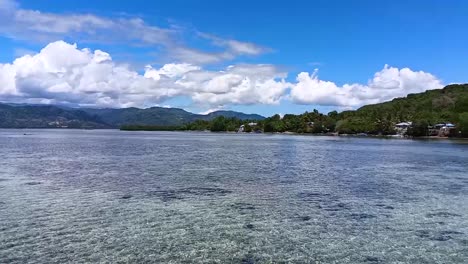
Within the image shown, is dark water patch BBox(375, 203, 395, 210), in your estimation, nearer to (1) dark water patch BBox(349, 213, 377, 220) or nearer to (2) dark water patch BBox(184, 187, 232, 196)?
(1) dark water patch BBox(349, 213, 377, 220)

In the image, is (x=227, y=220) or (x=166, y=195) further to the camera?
(x=166, y=195)

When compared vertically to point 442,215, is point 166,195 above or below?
above

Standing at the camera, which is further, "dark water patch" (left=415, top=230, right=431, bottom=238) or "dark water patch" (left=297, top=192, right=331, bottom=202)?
"dark water patch" (left=297, top=192, right=331, bottom=202)

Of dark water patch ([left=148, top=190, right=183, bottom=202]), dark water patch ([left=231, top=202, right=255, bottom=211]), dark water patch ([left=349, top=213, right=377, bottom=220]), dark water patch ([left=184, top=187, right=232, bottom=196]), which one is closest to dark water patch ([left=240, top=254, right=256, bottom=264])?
dark water patch ([left=231, top=202, right=255, bottom=211])

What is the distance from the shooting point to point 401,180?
1917 inches

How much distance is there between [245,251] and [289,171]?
37.4 m

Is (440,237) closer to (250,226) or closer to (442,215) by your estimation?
(442,215)

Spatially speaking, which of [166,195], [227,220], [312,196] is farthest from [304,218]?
[166,195]

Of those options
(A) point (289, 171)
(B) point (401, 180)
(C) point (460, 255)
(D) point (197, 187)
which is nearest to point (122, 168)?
(D) point (197, 187)

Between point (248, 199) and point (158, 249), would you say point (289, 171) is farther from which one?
point (158, 249)

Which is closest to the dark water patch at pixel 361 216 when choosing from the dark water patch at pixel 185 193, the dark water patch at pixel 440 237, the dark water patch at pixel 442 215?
the dark water patch at pixel 442 215

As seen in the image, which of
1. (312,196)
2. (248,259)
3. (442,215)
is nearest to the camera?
(248,259)

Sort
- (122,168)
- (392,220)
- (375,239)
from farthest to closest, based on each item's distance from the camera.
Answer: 1. (122,168)
2. (392,220)
3. (375,239)

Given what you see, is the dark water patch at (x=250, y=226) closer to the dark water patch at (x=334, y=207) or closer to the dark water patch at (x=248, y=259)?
the dark water patch at (x=248, y=259)
